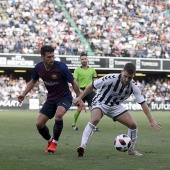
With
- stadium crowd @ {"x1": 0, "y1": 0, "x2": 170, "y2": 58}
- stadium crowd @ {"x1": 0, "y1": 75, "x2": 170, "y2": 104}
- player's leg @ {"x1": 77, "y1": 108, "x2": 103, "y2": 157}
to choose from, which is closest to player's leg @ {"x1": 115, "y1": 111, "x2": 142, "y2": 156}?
player's leg @ {"x1": 77, "y1": 108, "x2": 103, "y2": 157}

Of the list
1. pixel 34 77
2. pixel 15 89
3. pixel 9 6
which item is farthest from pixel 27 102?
pixel 34 77

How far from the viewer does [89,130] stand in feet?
33.3

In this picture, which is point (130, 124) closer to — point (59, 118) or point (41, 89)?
point (59, 118)

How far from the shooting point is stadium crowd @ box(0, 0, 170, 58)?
41250 mm

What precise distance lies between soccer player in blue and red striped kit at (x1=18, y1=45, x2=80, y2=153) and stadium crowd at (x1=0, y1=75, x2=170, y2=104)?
2784 cm

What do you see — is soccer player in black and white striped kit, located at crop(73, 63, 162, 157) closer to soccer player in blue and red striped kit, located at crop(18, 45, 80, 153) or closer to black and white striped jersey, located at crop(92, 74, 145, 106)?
black and white striped jersey, located at crop(92, 74, 145, 106)

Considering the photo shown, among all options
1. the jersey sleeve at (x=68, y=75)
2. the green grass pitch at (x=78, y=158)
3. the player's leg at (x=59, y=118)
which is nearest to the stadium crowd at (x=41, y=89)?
the green grass pitch at (x=78, y=158)

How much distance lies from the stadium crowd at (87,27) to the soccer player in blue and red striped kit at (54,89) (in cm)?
2935

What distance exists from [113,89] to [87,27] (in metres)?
34.1

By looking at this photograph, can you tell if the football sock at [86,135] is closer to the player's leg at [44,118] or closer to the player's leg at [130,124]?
the player's leg at [130,124]

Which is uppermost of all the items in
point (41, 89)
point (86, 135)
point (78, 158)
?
point (86, 135)

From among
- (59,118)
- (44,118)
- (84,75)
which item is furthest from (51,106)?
(84,75)

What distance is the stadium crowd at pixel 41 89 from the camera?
40.1 metres

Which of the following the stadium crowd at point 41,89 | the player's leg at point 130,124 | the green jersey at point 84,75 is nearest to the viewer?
the player's leg at point 130,124
